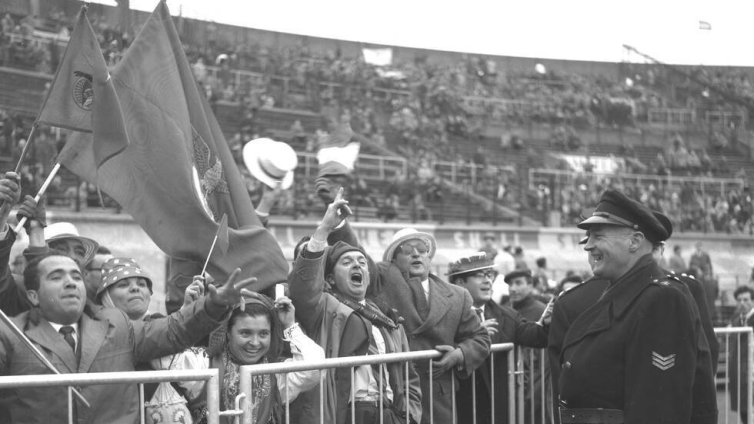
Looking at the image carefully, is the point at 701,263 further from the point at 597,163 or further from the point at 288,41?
the point at 288,41

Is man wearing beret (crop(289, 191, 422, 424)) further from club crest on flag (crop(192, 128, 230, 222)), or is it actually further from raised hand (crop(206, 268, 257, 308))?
club crest on flag (crop(192, 128, 230, 222))

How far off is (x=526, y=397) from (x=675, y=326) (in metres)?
2.21

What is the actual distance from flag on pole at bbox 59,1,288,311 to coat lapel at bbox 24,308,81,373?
1121 mm

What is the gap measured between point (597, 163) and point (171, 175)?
24.6 metres

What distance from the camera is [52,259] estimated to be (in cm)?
430

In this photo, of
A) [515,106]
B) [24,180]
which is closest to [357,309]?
[24,180]

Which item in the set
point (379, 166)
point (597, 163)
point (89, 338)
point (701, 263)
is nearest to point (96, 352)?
point (89, 338)

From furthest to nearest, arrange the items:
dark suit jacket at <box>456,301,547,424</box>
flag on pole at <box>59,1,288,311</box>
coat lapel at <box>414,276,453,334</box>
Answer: dark suit jacket at <box>456,301,547,424</box> → coat lapel at <box>414,276,453,334</box> → flag on pole at <box>59,1,288,311</box>

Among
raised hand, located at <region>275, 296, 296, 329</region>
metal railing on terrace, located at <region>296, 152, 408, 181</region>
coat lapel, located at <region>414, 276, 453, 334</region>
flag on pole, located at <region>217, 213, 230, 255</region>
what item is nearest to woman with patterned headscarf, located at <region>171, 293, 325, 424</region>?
raised hand, located at <region>275, 296, 296, 329</region>

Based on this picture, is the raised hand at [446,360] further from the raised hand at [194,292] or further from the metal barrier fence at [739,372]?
the metal barrier fence at [739,372]

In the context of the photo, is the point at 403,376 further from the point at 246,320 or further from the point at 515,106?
the point at 515,106

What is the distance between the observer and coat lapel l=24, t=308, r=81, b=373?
4.08 metres

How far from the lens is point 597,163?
29031mm

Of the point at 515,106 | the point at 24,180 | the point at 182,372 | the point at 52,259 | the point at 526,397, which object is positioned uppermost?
the point at 515,106
